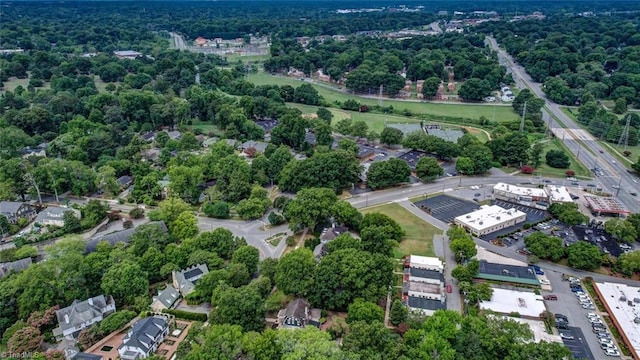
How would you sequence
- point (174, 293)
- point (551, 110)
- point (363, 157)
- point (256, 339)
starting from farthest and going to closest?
point (551, 110)
point (363, 157)
point (174, 293)
point (256, 339)

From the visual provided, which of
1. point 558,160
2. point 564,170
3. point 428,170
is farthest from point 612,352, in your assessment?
point 558,160

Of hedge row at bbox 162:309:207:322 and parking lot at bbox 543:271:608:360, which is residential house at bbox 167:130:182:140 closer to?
hedge row at bbox 162:309:207:322

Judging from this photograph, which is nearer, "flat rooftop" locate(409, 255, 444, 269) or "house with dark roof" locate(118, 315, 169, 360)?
"house with dark roof" locate(118, 315, 169, 360)

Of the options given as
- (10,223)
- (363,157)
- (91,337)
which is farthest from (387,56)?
(91,337)

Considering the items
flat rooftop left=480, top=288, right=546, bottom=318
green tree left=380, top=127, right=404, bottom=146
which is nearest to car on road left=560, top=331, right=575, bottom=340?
flat rooftop left=480, top=288, right=546, bottom=318

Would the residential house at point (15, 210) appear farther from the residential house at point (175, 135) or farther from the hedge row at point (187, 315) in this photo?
the hedge row at point (187, 315)

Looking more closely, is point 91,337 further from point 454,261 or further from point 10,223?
point 454,261
